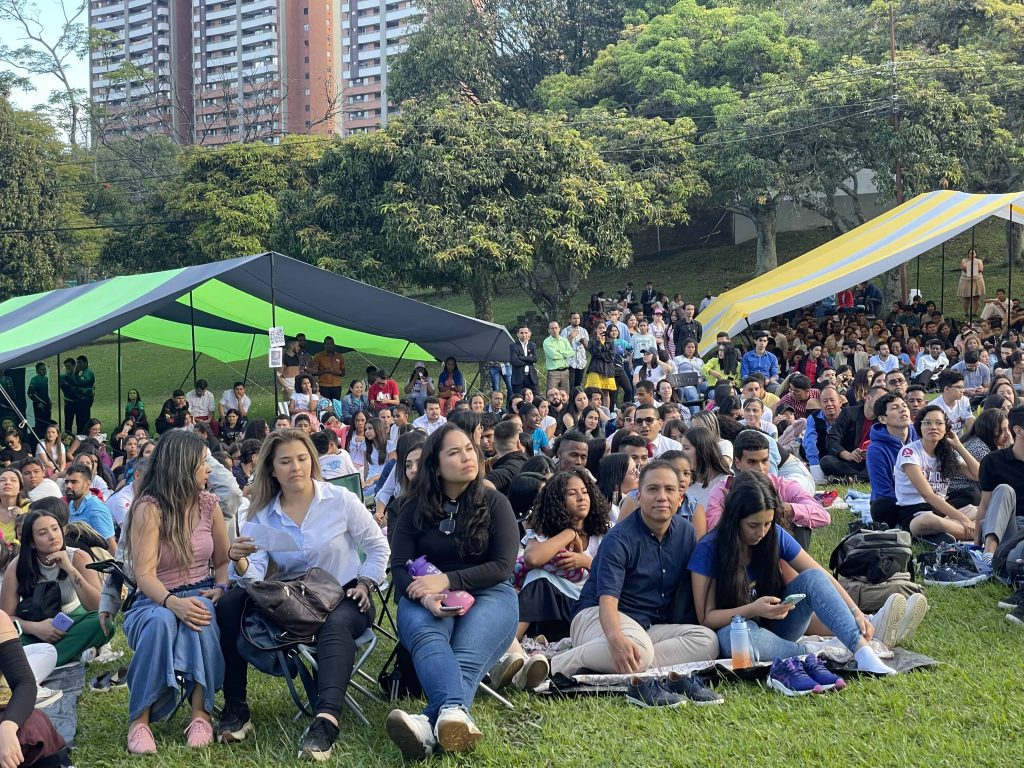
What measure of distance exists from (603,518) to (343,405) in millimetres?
9688

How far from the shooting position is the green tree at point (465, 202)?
72.4 feet

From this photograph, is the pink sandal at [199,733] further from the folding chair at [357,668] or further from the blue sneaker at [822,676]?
the blue sneaker at [822,676]

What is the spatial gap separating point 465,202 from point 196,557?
60.5ft

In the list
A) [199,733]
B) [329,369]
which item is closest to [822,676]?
[199,733]

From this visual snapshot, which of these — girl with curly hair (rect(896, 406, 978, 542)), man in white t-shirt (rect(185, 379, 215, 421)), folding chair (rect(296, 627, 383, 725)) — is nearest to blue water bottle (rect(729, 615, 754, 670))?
folding chair (rect(296, 627, 383, 725))

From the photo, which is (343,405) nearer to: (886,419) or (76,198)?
(886,419)

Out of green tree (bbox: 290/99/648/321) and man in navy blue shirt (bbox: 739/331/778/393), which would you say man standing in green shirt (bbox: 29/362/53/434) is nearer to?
green tree (bbox: 290/99/648/321)

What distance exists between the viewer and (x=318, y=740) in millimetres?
4172

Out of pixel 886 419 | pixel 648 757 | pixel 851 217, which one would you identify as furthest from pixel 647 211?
pixel 648 757

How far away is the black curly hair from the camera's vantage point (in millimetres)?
5477

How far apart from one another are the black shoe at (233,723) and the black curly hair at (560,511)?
5.40 feet

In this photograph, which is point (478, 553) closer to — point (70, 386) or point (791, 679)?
point (791, 679)

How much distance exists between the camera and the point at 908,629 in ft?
16.9

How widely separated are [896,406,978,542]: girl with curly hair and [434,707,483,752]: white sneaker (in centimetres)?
404
